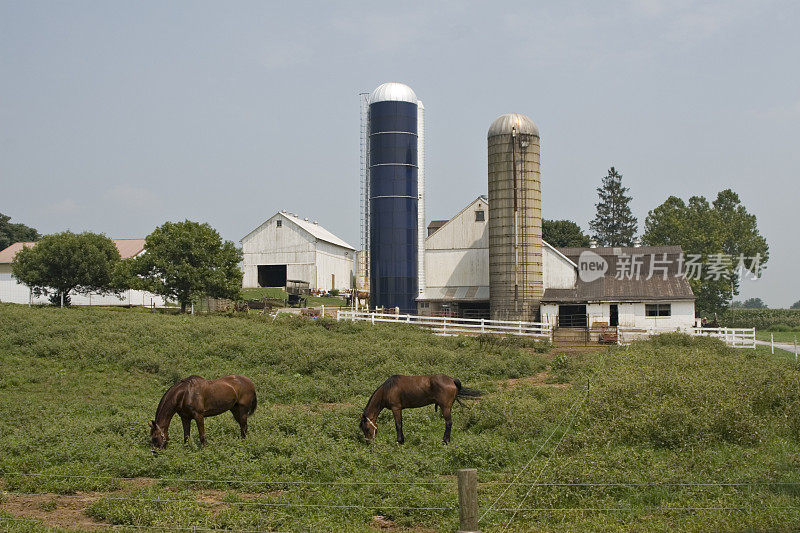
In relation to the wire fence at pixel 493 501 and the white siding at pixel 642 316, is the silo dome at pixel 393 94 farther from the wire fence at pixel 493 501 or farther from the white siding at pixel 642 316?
the wire fence at pixel 493 501

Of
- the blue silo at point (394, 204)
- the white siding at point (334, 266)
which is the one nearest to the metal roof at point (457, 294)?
the blue silo at point (394, 204)

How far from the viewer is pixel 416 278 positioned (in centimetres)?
5266

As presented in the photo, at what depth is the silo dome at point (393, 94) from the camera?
5328 cm

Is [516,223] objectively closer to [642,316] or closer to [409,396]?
[642,316]

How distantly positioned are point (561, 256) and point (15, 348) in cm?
3160

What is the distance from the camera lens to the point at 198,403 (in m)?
15.0

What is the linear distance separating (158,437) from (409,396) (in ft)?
17.3

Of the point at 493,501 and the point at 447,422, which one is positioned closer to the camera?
the point at 493,501

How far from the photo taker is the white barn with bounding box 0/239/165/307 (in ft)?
197

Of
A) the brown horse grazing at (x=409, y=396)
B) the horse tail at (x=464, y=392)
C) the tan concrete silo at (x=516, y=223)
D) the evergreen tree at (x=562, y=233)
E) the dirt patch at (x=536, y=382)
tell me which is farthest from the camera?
the evergreen tree at (x=562, y=233)

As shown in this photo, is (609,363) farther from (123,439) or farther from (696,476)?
(123,439)

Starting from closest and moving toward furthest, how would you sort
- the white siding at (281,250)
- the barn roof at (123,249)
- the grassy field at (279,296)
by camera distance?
the grassy field at (279,296) → the barn roof at (123,249) → the white siding at (281,250)

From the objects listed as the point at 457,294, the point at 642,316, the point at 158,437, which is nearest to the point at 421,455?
the point at 158,437

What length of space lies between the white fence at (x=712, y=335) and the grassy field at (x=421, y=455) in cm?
1106
